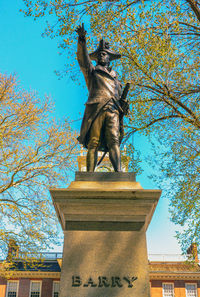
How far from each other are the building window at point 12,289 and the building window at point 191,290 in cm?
1872

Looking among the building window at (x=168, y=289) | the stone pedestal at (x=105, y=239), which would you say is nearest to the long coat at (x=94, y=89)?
the stone pedestal at (x=105, y=239)

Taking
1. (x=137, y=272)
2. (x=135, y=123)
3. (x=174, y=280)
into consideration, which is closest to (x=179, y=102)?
(x=135, y=123)

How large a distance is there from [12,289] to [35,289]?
250cm

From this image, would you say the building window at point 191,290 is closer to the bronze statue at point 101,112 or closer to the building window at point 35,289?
the building window at point 35,289

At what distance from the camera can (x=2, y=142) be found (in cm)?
1734

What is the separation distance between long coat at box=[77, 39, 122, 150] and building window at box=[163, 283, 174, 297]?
37.9 meters

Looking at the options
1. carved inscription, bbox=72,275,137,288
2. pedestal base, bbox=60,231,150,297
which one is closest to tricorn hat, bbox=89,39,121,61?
pedestal base, bbox=60,231,150,297

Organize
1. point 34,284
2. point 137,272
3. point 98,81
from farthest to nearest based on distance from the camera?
point 34,284
point 98,81
point 137,272

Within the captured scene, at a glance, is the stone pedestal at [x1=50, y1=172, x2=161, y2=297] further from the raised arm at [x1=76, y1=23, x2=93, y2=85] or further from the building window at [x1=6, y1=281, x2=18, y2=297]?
the building window at [x1=6, y1=281, x2=18, y2=297]

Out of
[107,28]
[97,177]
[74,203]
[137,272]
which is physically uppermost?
[107,28]

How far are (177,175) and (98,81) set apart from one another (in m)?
8.45

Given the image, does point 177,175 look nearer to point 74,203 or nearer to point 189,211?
point 189,211

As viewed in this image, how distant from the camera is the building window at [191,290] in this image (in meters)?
39.7

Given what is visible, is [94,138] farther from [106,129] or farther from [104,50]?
[104,50]
